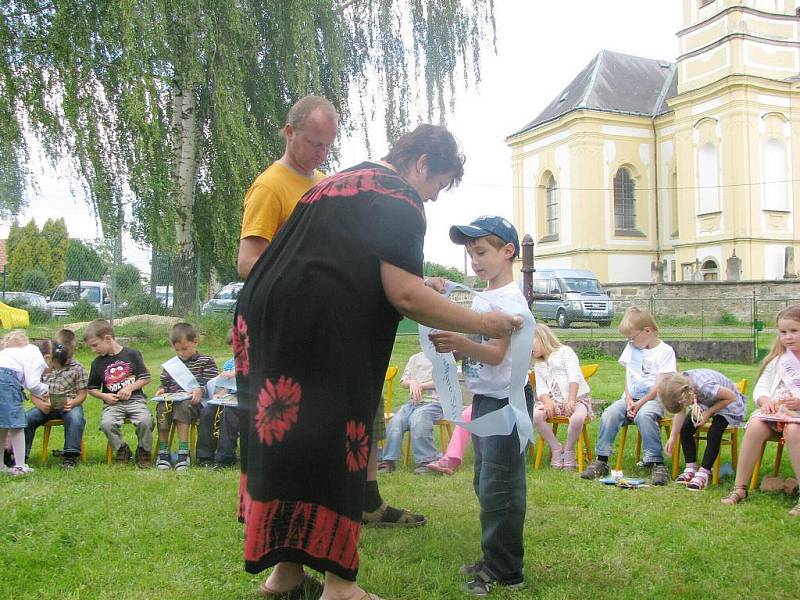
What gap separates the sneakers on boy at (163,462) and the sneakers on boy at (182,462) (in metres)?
0.07

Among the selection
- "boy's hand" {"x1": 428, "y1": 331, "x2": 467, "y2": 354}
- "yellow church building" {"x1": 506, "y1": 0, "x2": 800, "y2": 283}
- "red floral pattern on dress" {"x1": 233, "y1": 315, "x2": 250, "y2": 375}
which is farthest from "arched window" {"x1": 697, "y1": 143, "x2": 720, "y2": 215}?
"red floral pattern on dress" {"x1": 233, "y1": 315, "x2": 250, "y2": 375}

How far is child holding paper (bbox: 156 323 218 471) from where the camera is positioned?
20.6 feet

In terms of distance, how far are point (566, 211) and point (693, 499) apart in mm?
31776

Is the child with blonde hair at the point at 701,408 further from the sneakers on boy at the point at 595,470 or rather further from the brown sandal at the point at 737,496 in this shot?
the sneakers on boy at the point at 595,470

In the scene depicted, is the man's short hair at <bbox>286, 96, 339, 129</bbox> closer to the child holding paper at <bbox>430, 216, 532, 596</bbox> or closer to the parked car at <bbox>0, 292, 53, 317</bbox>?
the child holding paper at <bbox>430, 216, 532, 596</bbox>

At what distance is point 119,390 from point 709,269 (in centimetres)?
3005

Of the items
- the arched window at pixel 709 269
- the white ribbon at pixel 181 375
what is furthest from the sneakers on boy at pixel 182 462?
the arched window at pixel 709 269

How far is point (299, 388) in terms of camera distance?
2.43 meters

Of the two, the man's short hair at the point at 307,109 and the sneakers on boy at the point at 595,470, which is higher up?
the man's short hair at the point at 307,109

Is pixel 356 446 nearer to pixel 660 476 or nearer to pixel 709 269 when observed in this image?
pixel 660 476

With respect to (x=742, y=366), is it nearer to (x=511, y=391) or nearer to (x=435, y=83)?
(x=435, y=83)

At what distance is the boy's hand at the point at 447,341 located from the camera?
289 centimetres

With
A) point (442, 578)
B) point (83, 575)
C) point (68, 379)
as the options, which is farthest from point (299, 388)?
point (68, 379)

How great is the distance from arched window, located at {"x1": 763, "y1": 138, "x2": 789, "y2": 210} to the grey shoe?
3013 cm
